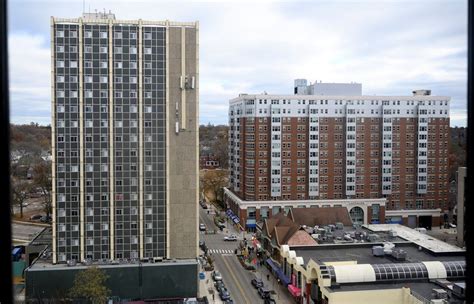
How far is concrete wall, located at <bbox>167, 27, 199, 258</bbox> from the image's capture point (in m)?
11.0

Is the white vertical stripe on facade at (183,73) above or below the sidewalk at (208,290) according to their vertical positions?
above

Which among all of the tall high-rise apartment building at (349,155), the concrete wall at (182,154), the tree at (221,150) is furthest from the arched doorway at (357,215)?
the tree at (221,150)

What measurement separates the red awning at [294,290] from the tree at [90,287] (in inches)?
154

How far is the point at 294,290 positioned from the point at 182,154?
3.92 metres

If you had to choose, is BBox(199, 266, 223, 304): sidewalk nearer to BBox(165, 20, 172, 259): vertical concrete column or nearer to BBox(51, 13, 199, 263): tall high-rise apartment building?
BBox(51, 13, 199, 263): tall high-rise apartment building

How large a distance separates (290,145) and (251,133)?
1.58 metres

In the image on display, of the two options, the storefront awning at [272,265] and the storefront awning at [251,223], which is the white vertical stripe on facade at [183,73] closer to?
the storefront awning at [272,265]

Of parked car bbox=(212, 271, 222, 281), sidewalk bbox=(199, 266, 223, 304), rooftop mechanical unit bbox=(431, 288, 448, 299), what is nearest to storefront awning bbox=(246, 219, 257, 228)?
parked car bbox=(212, 271, 222, 281)

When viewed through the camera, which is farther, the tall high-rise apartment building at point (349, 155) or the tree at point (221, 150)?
the tree at point (221, 150)

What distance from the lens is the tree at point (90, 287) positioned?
29.8 feet

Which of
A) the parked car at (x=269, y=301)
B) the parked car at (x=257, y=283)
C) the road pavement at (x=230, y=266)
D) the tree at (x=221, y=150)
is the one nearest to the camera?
the parked car at (x=269, y=301)

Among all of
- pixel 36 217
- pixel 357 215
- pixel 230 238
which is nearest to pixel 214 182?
pixel 230 238

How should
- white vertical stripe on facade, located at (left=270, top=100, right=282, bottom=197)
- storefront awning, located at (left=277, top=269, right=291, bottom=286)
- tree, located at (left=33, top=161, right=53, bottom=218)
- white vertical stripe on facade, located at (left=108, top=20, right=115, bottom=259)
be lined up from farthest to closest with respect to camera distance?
1. tree, located at (left=33, top=161, right=53, bottom=218)
2. white vertical stripe on facade, located at (left=270, top=100, right=282, bottom=197)
3. storefront awning, located at (left=277, top=269, right=291, bottom=286)
4. white vertical stripe on facade, located at (left=108, top=20, right=115, bottom=259)

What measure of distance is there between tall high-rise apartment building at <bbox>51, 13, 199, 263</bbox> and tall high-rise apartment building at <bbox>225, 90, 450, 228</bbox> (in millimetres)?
7657
